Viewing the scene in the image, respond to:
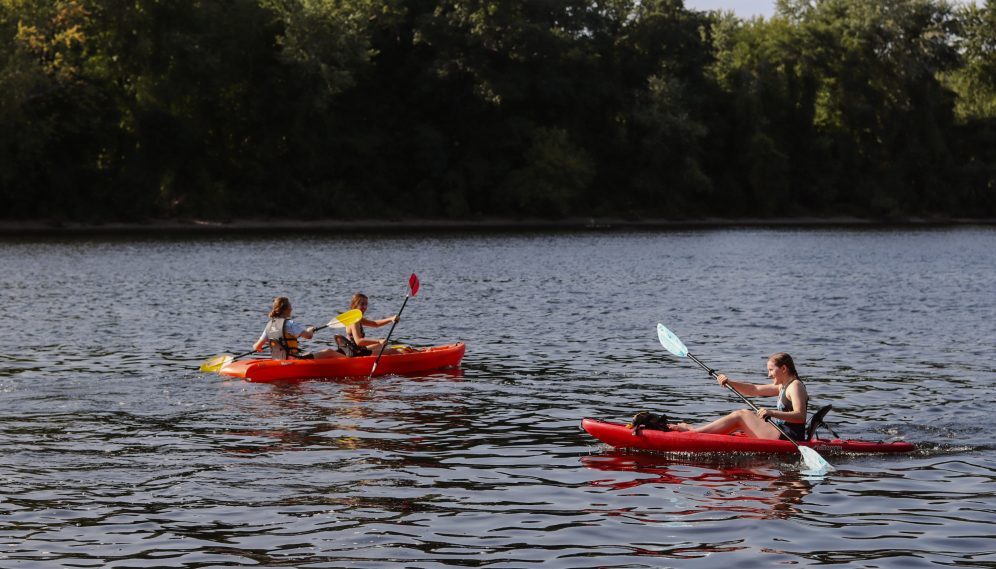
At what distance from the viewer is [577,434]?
35.9 ft

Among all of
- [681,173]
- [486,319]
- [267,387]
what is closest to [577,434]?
[267,387]

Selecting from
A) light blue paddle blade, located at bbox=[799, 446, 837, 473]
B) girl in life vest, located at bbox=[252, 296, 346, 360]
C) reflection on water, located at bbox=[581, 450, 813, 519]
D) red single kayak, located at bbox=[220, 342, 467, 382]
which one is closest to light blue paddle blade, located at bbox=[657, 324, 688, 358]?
reflection on water, located at bbox=[581, 450, 813, 519]

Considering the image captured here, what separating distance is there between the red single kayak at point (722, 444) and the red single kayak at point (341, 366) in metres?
5.58

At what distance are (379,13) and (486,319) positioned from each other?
50.3 m

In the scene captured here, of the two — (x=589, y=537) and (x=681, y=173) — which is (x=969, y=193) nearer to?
(x=681, y=173)

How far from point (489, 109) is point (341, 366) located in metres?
57.3

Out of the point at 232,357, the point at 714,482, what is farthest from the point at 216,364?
the point at 714,482

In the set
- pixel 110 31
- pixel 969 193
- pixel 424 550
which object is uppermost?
pixel 110 31

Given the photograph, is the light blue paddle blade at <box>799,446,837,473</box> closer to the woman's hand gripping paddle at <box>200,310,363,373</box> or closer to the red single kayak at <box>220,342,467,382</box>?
the red single kayak at <box>220,342,467,382</box>

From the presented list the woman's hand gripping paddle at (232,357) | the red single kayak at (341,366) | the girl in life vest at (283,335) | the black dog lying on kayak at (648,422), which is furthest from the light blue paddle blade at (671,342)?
the girl in life vest at (283,335)

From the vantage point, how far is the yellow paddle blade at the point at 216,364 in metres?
14.7

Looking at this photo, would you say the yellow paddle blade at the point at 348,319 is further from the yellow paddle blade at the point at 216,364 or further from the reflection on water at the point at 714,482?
the reflection on water at the point at 714,482

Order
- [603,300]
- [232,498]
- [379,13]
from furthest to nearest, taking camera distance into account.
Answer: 1. [379,13]
2. [603,300]
3. [232,498]

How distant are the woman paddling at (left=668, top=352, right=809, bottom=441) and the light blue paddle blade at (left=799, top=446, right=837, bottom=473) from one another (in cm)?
41
